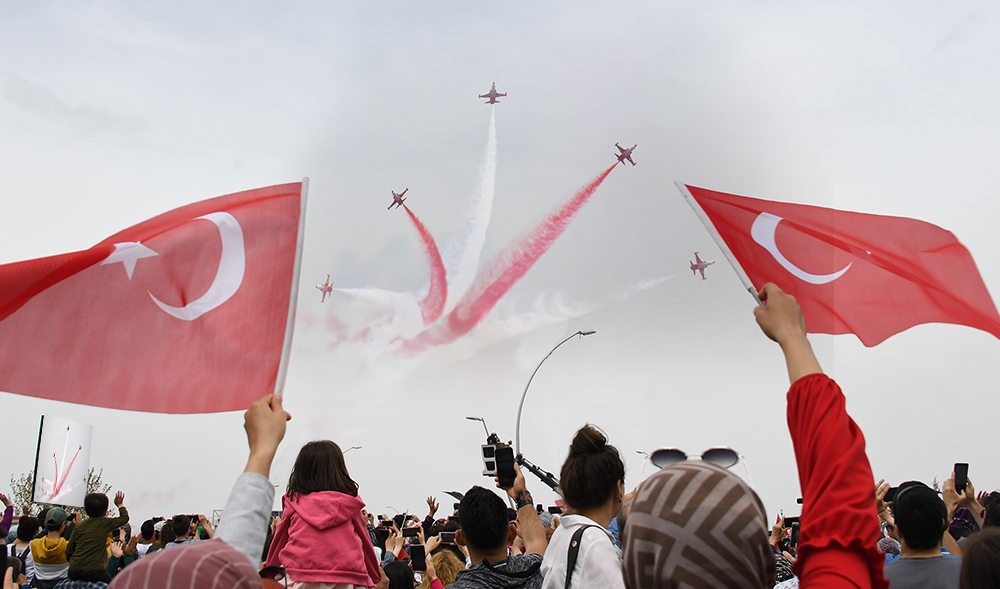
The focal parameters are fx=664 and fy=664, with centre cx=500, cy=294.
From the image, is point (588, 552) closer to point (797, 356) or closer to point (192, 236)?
point (797, 356)

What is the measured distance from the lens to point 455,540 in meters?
6.05

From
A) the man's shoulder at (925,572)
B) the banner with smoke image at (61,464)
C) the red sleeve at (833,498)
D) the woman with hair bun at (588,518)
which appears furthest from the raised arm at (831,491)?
the banner with smoke image at (61,464)

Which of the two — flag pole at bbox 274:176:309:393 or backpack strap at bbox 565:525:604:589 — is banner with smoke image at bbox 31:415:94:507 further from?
backpack strap at bbox 565:525:604:589

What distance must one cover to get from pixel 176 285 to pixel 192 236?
0.36 meters

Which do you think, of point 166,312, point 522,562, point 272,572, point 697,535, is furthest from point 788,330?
point 166,312

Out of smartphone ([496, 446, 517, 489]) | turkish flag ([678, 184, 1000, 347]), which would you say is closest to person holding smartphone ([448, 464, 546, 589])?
smartphone ([496, 446, 517, 489])

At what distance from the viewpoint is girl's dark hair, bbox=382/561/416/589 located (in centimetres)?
573

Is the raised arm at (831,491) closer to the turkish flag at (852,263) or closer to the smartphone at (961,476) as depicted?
the turkish flag at (852,263)

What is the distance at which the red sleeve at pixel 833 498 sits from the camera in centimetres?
150

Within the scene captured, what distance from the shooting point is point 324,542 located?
461cm

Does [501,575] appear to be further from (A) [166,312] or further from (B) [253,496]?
(A) [166,312]

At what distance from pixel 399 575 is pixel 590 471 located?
3025mm

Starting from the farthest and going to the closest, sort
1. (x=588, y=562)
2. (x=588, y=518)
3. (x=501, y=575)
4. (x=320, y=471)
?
(x=320, y=471) < (x=501, y=575) < (x=588, y=518) < (x=588, y=562)

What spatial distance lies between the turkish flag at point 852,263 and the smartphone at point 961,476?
4.97ft
